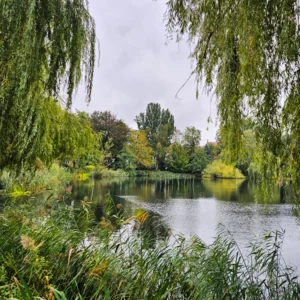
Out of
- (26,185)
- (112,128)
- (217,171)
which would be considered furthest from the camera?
(217,171)

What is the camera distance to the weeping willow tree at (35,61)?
215 centimetres

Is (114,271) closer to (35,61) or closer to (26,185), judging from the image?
(35,61)

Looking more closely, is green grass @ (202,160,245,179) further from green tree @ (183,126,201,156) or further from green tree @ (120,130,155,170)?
green tree @ (120,130,155,170)

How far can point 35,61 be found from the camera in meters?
2.21

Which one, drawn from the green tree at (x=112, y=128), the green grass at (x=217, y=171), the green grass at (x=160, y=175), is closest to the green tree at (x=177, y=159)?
the green grass at (x=160, y=175)

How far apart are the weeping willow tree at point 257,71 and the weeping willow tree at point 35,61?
0.93m

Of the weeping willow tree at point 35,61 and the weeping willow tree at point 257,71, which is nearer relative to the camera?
the weeping willow tree at point 257,71

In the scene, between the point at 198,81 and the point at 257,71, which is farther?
the point at 198,81

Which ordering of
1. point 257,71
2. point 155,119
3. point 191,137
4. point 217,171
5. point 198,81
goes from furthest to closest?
1. point 155,119
2. point 191,137
3. point 217,171
4. point 198,81
5. point 257,71

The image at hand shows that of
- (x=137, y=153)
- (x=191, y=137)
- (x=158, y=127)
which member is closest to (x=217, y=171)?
(x=191, y=137)

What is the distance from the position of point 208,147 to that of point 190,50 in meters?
33.1

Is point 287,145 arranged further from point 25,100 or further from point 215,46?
point 25,100

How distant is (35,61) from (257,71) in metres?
1.49

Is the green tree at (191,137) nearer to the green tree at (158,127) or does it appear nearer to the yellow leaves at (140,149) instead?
the green tree at (158,127)
